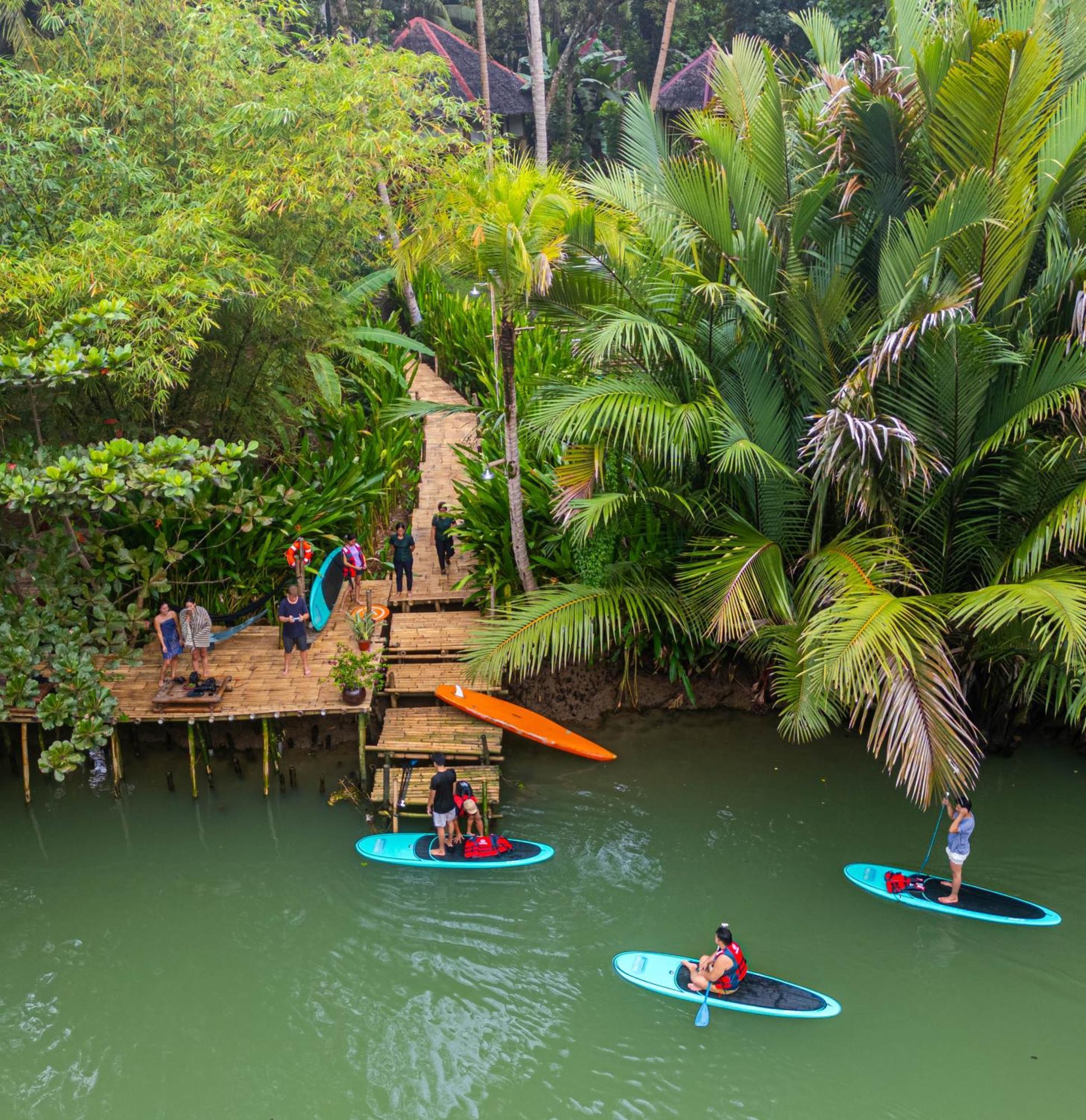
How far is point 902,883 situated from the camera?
9094mm

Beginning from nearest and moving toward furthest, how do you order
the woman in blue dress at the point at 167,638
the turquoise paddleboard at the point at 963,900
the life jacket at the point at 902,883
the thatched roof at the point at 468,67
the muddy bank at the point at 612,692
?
1. the turquoise paddleboard at the point at 963,900
2. the life jacket at the point at 902,883
3. the woman in blue dress at the point at 167,638
4. the muddy bank at the point at 612,692
5. the thatched roof at the point at 468,67

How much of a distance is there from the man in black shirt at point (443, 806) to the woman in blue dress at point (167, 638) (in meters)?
3.39

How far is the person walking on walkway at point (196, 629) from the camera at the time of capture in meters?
10.9

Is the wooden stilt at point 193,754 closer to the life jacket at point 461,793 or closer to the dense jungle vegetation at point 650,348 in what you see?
the dense jungle vegetation at point 650,348

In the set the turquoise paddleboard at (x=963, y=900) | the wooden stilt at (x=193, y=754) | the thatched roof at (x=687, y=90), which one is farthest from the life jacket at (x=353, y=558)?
the thatched roof at (x=687, y=90)

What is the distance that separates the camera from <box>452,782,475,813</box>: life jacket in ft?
31.6

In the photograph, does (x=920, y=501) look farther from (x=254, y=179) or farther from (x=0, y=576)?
(x=0, y=576)

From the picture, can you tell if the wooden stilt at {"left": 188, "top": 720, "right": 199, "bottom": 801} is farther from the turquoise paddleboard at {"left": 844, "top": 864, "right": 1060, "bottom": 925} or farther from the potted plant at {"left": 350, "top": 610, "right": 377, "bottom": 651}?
the turquoise paddleboard at {"left": 844, "top": 864, "right": 1060, "bottom": 925}

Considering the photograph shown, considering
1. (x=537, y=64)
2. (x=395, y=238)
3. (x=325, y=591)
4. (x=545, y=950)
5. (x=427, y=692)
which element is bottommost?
(x=545, y=950)

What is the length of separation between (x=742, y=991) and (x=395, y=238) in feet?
39.3

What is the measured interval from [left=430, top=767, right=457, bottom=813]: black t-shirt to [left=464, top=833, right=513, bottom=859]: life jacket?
15.8 inches

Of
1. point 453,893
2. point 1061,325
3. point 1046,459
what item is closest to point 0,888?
point 453,893

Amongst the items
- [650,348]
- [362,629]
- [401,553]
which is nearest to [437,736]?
[362,629]

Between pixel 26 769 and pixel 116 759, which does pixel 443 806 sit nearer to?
pixel 116 759
